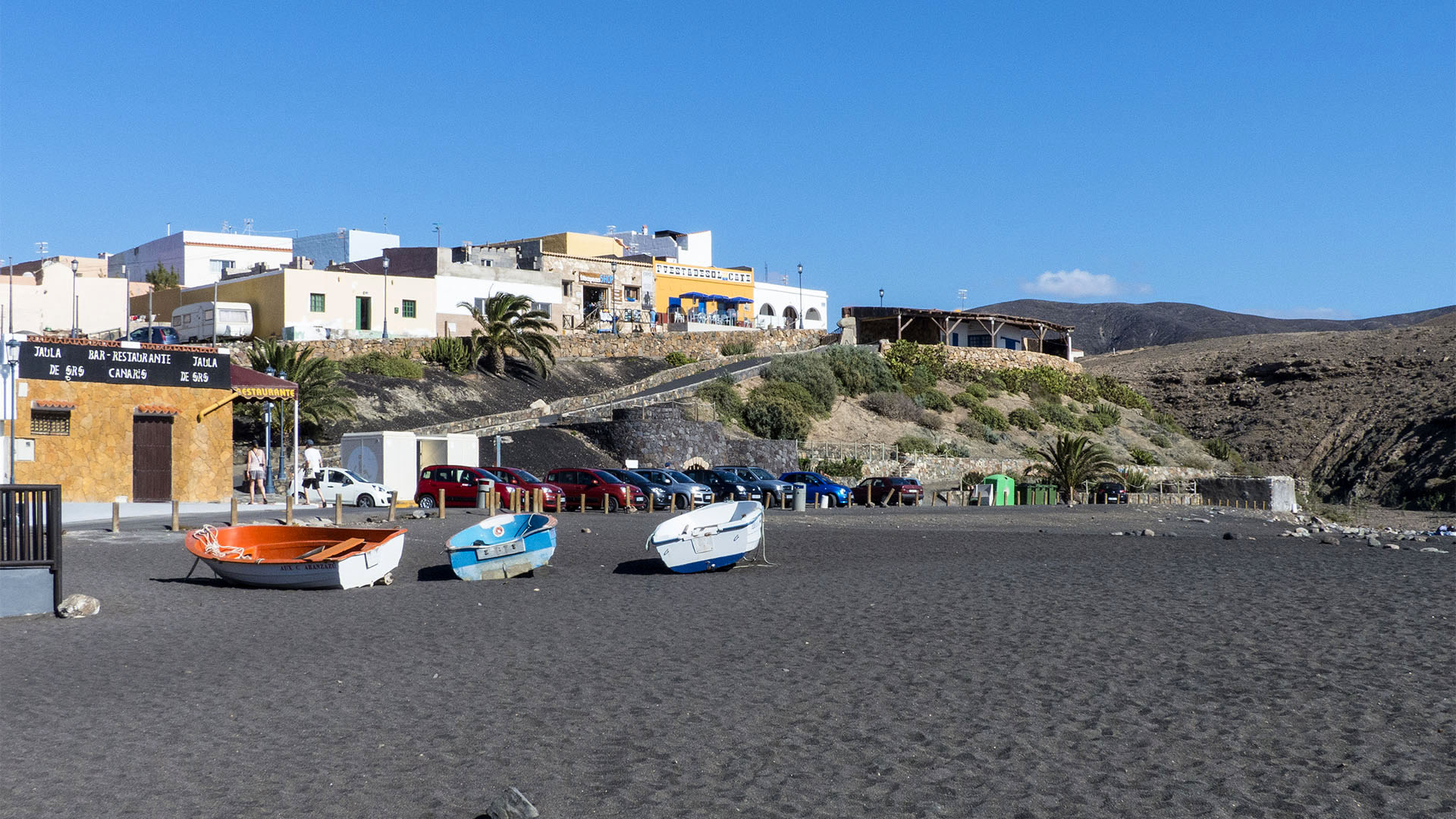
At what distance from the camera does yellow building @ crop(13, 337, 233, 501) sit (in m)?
30.2

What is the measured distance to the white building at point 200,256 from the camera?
79375mm

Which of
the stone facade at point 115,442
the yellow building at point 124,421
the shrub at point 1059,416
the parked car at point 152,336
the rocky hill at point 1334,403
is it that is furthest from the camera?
the shrub at point 1059,416

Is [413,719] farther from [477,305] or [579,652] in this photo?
[477,305]

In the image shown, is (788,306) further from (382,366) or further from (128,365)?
(128,365)

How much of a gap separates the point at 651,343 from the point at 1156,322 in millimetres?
124315

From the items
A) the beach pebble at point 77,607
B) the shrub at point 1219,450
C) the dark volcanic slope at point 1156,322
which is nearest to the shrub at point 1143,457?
the shrub at point 1219,450

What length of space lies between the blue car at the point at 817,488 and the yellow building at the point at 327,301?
23.8 m

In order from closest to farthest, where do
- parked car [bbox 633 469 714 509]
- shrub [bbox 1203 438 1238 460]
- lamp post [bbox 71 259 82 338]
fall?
1. parked car [bbox 633 469 714 509]
2. lamp post [bbox 71 259 82 338]
3. shrub [bbox 1203 438 1238 460]

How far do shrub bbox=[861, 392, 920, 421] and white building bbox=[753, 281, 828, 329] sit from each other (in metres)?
22.4

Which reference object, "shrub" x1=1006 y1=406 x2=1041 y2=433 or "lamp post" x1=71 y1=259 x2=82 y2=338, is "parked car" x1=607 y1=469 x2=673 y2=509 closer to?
"shrub" x1=1006 y1=406 x2=1041 y2=433

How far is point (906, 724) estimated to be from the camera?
858 centimetres

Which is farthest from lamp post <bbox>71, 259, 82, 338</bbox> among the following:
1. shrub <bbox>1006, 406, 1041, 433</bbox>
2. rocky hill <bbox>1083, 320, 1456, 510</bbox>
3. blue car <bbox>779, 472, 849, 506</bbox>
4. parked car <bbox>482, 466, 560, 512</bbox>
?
rocky hill <bbox>1083, 320, 1456, 510</bbox>

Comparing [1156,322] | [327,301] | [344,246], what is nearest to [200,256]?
[344,246]

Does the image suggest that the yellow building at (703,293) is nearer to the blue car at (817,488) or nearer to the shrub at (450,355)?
the shrub at (450,355)
